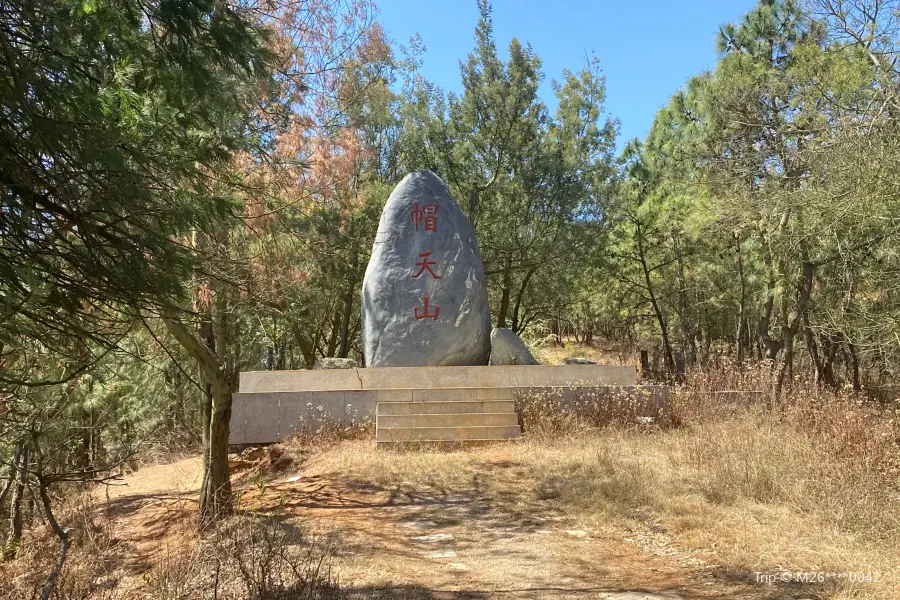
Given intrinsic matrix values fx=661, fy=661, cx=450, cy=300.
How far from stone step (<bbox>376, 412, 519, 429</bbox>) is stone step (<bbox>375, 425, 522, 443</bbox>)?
10cm

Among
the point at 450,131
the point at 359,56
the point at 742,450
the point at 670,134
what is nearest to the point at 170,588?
the point at 742,450

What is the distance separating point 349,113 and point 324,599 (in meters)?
8.89

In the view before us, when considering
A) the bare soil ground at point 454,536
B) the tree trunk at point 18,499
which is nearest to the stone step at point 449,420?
the bare soil ground at point 454,536

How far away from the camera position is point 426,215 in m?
11.2

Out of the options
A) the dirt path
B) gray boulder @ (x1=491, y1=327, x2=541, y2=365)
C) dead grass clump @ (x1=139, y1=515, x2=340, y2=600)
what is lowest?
the dirt path

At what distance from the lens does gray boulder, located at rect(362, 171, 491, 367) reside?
10.8 meters

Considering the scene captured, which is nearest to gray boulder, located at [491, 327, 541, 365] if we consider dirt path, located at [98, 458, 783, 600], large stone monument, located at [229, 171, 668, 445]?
large stone monument, located at [229, 171, 668, 445]

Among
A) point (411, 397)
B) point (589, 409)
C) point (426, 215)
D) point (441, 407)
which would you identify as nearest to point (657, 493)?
point (589, 409)

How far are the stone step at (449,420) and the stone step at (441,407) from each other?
119 millimetres

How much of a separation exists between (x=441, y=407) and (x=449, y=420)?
1.15ft

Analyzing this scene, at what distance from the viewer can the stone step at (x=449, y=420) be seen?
8.98 m

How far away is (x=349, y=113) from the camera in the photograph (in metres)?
11.0

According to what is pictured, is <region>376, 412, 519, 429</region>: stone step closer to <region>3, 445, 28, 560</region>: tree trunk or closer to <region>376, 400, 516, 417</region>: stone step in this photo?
<region>376, 400, 516, 417</region>: stone step

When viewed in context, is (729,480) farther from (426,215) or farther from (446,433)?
(426,215)
